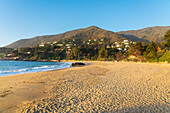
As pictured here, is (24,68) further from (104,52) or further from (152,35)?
(152,35)

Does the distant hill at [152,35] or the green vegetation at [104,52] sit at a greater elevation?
the distant hill at [152,35]

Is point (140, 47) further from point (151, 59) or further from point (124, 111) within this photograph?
point (124, 111)

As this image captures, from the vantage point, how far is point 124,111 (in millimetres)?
4355

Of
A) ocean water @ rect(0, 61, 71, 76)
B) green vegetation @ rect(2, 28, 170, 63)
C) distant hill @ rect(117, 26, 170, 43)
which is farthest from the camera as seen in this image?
distant hill @ rect(117, 26, 170, 43)

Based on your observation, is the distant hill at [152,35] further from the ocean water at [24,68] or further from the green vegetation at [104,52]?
the ocean water at [24,68]

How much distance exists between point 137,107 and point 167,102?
6.09 feet

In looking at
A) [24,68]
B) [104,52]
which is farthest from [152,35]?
[24,68]

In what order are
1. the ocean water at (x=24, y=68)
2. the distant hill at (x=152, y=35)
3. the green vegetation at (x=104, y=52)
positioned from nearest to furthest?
the ocean water at (x=24, y=68)
the green vegetation at (x=104, y=52)
the distant hill at (x=152, y=35)

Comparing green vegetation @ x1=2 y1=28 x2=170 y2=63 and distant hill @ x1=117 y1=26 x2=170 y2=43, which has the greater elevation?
distant hill @ x1=117 y1=26 x2=170 y2=43

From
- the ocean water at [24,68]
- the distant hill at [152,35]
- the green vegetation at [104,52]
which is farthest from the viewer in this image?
the distant hill at [152,35]

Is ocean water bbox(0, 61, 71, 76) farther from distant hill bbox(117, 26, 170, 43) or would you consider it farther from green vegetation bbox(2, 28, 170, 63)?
distant hill bbox(117, 26, 170, 43)

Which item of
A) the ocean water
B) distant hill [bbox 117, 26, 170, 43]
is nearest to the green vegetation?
the ocean water

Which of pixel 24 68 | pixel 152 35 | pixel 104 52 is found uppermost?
pixel 152 35

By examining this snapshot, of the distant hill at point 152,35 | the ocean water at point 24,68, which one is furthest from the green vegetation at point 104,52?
the distant hill at point 152,35
